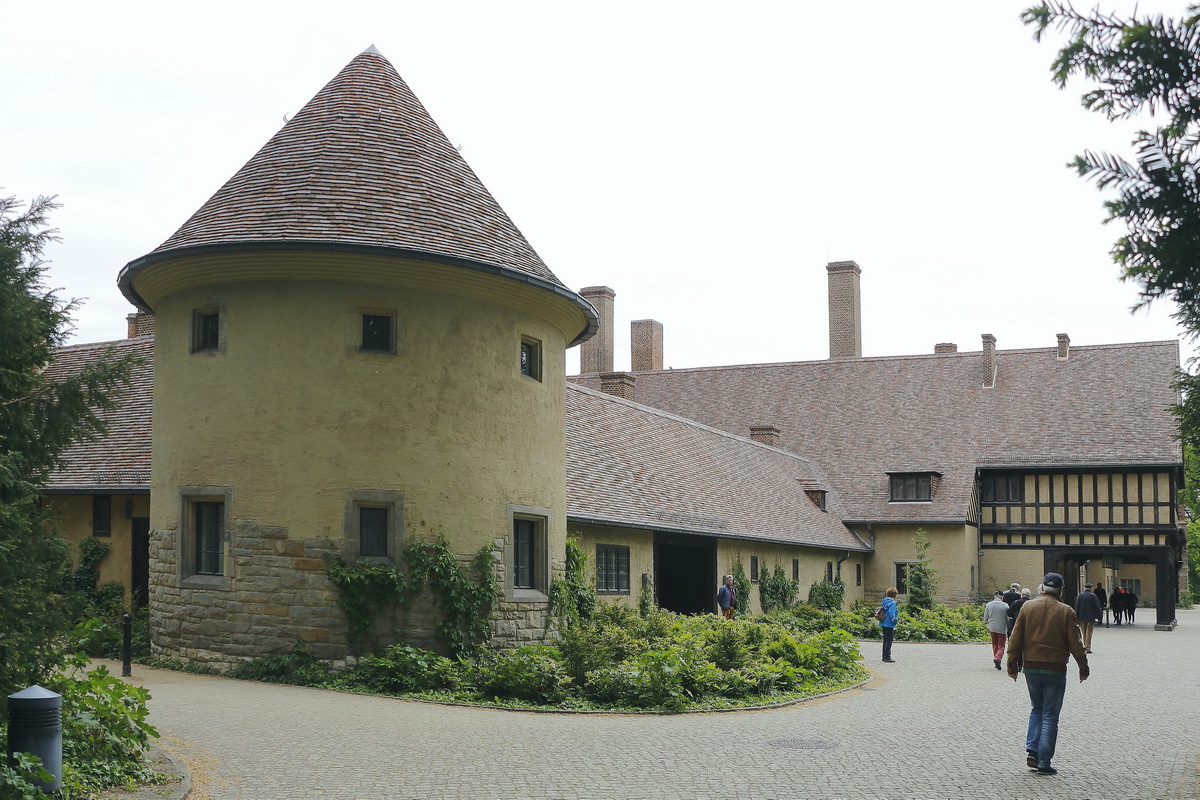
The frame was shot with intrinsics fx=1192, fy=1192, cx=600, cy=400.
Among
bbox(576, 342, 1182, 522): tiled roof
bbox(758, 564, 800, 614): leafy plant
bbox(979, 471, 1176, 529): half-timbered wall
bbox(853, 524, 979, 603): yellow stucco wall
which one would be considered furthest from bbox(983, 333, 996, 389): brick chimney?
bbox(758, 564, 800, 614): leafy plant

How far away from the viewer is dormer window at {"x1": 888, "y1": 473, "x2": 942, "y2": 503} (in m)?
39.6

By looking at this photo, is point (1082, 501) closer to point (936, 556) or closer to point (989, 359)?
point (936, 556)

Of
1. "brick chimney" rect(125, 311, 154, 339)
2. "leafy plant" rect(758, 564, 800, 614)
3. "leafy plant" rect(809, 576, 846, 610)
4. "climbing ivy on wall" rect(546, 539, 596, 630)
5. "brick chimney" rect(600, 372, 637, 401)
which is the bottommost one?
"leafy plant" rect(809, 576, 846, 610)

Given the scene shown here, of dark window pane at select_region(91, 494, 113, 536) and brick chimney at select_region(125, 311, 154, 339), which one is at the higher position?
brick chimney at select_region(125, 311, 154, 339)

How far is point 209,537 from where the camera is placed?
53.0 ft

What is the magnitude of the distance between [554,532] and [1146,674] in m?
10.5

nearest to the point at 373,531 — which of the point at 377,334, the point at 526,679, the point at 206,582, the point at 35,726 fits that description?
the point at 206,582

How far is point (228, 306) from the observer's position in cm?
1605

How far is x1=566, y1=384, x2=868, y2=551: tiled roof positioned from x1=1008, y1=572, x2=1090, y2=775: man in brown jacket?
1079 cm

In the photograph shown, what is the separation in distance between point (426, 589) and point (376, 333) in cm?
350

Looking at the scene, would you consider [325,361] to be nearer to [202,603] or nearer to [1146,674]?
[202,603]

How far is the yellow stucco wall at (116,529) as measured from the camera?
64.1 ft

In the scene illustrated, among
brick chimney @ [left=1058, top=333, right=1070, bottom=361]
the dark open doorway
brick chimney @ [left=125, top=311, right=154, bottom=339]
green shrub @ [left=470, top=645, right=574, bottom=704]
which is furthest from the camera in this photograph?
brick chimney @ [left=1058, top=333, right=1070, bottom=361]

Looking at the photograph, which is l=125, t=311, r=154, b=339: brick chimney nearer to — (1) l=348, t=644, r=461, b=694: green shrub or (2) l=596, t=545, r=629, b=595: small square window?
(2) l=596, t=545, r=629, b=595: small square window
